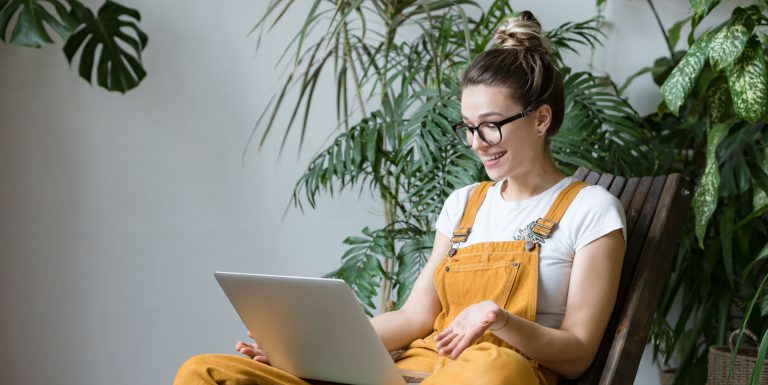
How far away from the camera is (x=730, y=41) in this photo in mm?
2287

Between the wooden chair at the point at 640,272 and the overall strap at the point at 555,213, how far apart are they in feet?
0.48

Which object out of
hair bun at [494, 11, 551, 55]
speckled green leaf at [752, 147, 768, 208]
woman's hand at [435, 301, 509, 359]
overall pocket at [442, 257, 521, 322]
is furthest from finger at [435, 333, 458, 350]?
speckled green leaf at [752, 147, 768, 208]

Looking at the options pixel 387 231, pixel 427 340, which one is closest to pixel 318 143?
pixel 387 231

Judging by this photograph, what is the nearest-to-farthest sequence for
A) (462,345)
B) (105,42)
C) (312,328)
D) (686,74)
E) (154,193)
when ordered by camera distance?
1. (462,345)
2. (312,328)
3. (686,74)
4. (105,42)
5. (154,193)

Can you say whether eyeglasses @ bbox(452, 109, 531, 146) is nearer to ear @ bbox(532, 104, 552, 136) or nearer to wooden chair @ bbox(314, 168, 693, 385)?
ear @ bbox(532, 104, 552, 136)

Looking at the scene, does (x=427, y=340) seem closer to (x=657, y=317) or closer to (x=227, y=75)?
(x=657, y=317)

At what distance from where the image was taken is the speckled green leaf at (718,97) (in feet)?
8.79

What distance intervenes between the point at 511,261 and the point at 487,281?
0.06 metres

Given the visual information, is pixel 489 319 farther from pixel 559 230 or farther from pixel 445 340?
pixel 559 230

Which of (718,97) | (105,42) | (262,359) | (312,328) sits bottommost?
(262,359)

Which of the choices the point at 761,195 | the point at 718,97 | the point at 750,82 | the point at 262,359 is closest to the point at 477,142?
the point at 262,359

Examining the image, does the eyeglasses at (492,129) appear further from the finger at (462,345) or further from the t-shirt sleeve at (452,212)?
the finger at (462,345)

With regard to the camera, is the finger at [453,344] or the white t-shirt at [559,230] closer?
Result: the finger at [453,344]

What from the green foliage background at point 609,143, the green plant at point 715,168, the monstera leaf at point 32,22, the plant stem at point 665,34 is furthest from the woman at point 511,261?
the monstera leaf at point 32,22
